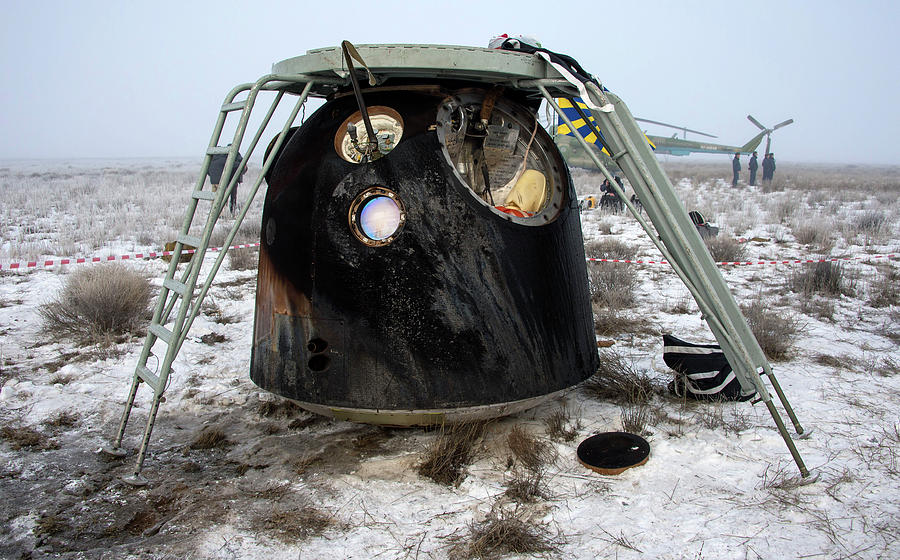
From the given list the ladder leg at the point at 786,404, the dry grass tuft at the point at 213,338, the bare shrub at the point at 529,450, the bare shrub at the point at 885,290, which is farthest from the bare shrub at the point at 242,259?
the bare shrub at the point at 885,290

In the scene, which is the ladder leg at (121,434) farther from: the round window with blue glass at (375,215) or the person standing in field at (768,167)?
the person standing in field at (768,167)

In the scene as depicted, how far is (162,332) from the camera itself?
13.5ft

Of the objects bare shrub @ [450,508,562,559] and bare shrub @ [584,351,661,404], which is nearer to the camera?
bare shrub @ [450,508,562,559]

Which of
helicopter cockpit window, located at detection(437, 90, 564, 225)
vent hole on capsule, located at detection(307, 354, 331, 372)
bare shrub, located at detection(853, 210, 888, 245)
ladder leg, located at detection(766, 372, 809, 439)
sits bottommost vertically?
bare shrub, located at detection(853, 210, 888, 245)

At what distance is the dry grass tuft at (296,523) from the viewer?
3244 millimetres

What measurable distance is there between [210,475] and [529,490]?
1.84m

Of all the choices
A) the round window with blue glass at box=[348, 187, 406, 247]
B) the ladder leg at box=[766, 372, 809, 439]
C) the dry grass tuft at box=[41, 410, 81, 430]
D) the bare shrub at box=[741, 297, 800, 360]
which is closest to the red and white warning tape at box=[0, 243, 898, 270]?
the bare shrub at box=[741, 297, 800, 360]

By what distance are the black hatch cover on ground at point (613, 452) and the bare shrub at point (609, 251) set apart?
23.8 ft

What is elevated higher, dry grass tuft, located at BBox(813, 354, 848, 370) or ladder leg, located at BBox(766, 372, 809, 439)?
ladder leg, located at BBox(766, 372, 809, 439)

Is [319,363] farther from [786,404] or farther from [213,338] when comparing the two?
[213,338]

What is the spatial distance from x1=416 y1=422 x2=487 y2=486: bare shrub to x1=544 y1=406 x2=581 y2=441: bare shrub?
53cm

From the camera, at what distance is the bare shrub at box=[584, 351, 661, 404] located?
487 centimetres

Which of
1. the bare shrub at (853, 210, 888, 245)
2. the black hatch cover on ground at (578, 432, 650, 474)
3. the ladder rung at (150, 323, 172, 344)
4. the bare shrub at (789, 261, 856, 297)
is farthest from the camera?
the bare shrub at (853, 210, 888, 245)

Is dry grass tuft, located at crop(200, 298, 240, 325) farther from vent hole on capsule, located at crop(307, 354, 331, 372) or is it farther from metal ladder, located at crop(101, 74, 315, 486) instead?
vent hole on capsule, located at crop(307, 354, 331, 372)
